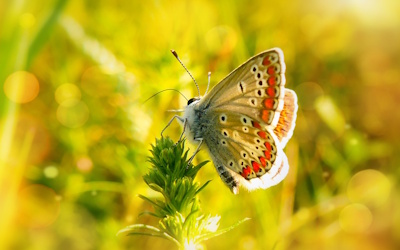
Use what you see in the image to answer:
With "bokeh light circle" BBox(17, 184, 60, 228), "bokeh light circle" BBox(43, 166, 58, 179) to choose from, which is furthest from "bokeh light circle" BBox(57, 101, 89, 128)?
"bokeh light circle" BBox(17, 184, 60, 228)

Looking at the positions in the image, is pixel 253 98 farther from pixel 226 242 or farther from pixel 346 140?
pixel 346 140

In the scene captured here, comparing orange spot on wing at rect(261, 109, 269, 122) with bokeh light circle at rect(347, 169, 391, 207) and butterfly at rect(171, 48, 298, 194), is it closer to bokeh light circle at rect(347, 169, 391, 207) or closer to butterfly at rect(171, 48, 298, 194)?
Result: butterfly at rect(171, 48, 298, 194)

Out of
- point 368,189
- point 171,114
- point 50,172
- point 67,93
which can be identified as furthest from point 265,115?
point 67,93

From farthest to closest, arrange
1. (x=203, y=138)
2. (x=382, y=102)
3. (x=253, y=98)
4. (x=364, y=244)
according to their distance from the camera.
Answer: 1. (x=382, y=102)
2. (x=364, y=244)
3. (x=203, y=138)
4. (x=253, y=98)

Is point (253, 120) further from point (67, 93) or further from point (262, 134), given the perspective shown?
point (67, 93)

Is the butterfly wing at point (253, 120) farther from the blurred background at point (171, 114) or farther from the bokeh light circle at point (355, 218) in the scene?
the bokeh light circle at point (355, 218)

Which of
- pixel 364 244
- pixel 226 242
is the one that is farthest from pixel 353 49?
pixel 226 242
